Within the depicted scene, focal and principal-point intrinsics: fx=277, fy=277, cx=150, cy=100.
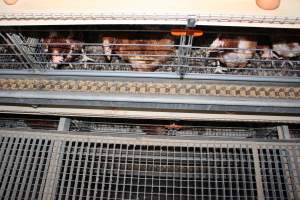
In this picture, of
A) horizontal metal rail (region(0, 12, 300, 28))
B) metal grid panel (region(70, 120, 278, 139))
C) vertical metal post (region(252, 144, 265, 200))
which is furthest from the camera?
metal grid panel (region(70, 120, 278, 139))

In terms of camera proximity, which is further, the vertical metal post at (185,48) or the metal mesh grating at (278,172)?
the metal mesh grating at (278,172)

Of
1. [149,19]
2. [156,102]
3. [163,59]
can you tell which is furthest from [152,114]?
[149,19]

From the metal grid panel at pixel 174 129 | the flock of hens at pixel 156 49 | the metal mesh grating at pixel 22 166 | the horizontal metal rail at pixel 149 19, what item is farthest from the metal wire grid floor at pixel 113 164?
the horizontal metal rail at pixel 149 19

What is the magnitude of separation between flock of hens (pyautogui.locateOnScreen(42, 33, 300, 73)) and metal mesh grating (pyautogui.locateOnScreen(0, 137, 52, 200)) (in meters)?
0.44

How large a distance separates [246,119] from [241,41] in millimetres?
414

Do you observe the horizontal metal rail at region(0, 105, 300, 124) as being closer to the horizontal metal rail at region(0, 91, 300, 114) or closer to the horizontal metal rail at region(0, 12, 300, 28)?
the horizontal metal rail at region(0, 91, 300, 114)

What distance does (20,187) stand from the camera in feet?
4.22

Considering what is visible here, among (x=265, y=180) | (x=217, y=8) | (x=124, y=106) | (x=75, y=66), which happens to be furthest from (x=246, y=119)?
(x=75, y=66)

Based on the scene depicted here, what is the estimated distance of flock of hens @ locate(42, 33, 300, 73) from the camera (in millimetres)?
1298

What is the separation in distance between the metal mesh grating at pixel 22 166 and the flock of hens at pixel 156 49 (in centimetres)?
44

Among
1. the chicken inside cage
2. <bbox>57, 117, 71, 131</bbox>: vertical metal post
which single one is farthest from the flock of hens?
<bbox>57, 117, 71, 131</bbox>: vertical metal post

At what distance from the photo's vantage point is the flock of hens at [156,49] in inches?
51.1

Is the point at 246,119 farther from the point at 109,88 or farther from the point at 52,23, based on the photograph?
the point at 52,23

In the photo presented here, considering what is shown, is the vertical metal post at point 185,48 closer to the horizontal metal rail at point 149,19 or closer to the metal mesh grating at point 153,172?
the horizontal metal rail at point 149,19
